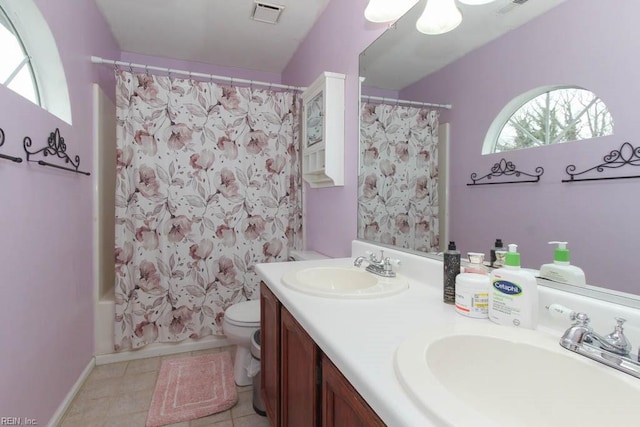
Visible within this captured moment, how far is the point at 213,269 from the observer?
2.34 metres

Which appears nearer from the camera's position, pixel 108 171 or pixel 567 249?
pixel 567 249

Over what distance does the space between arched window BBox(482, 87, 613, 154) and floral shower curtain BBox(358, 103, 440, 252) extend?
0.30 metres

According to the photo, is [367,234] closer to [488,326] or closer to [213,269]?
[488,326]

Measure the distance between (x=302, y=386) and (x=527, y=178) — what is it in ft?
2.90

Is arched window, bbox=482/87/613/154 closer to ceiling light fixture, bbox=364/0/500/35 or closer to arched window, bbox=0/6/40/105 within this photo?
ceiling light fixture, bbox=364/0/500/35

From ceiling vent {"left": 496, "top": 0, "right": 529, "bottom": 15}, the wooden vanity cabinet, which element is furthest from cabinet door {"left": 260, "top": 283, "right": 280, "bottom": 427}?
ceiling vent {"left": 496, "top": 0, "right": 529, "bottom": 15}

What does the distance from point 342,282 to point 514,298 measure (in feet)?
2.49

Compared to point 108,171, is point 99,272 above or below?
below

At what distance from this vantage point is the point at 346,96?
1.85m

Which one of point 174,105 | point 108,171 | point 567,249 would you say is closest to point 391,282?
point 567,249

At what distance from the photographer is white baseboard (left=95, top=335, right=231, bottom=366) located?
2143mm

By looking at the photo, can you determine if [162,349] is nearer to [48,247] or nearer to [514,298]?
[48,247]

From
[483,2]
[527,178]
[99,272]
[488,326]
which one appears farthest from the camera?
[99,272]

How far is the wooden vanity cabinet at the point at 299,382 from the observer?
25.8 inches
